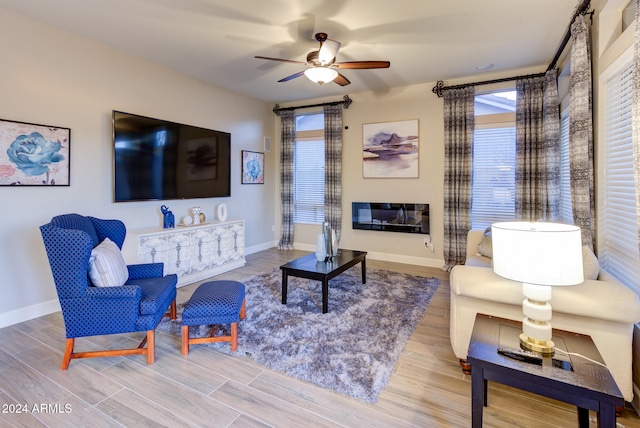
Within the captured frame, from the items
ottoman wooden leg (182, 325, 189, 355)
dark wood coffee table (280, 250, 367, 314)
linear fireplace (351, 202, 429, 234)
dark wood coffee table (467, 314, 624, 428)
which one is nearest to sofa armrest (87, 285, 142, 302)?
ottoman wooden leg (182, 325, 189, 355)

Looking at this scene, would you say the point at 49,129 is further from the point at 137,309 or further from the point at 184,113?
the point at 137,309

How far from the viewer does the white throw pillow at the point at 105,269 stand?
7.43 feet

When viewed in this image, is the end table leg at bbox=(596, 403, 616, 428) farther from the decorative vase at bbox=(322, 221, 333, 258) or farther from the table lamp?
the decorative vase at bbox=(322, 221, 333, 258)

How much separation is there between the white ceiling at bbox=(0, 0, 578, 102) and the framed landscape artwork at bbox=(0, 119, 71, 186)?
1.11m

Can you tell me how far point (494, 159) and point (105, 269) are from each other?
5.03 m

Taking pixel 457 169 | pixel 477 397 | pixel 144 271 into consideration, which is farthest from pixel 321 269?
pixel 457 169

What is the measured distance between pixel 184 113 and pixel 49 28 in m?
1.69

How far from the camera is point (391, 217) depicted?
5.42 m

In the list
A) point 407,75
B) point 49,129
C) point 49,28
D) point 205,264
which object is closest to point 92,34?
point 49,28

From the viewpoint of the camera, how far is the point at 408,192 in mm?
5301

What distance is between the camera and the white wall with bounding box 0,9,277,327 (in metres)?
2.97

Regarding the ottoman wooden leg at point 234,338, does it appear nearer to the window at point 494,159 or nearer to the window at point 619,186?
the window at point 619,186

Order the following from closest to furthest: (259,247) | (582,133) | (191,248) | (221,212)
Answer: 1. (582,133)
2. (191,248)
3. (221,212)
4. (259,247)

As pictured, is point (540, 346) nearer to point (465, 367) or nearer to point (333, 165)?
point (465, 367)
